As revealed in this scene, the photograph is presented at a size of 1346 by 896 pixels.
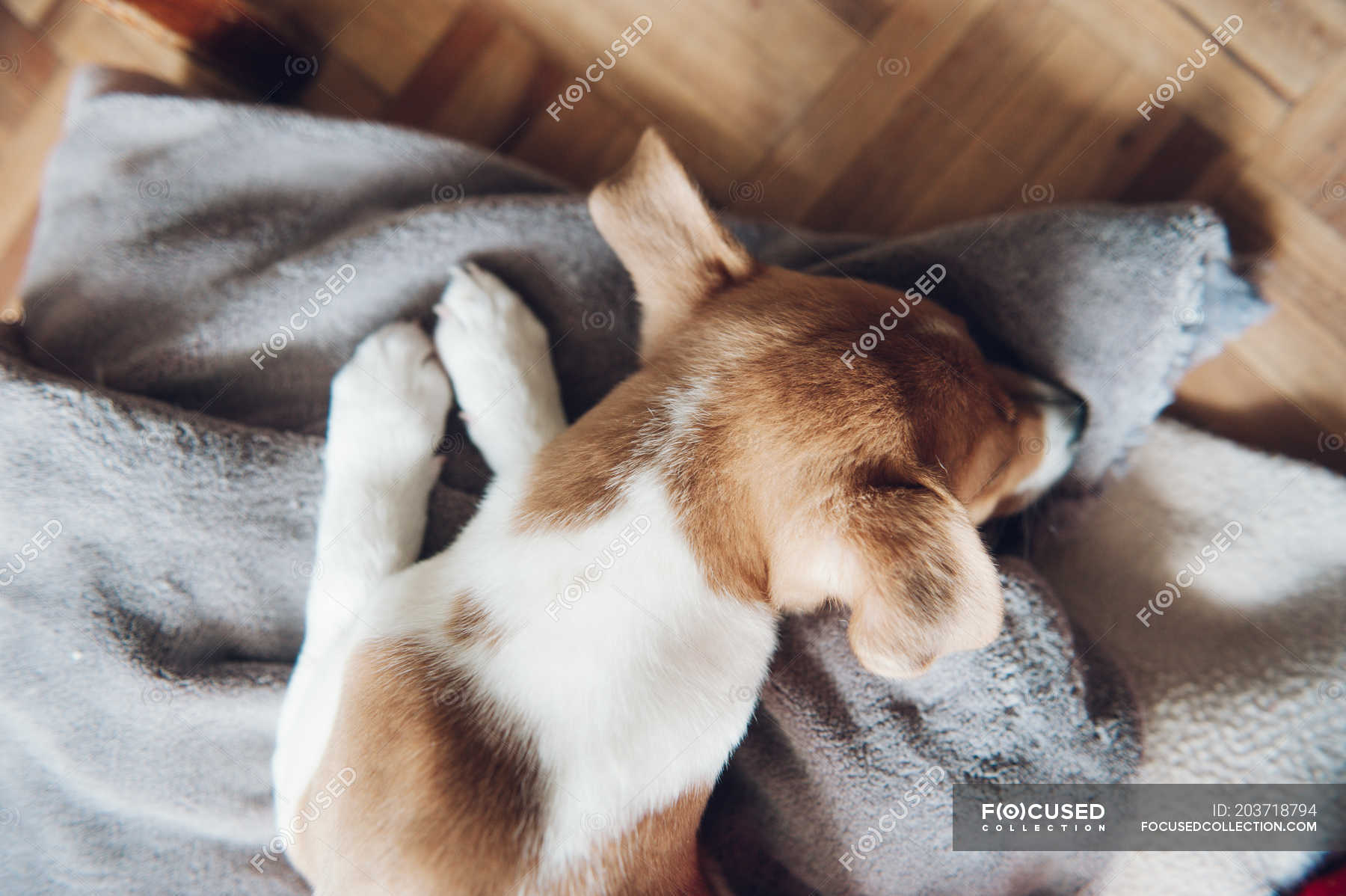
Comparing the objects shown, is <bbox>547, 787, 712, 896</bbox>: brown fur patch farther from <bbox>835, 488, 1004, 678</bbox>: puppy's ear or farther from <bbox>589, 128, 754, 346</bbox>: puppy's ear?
<bbox>589, 128, 754, 346</bbox>: puppy's ear

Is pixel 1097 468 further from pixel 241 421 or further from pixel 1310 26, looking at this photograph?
pixel 241 421

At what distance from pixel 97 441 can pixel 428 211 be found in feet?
2.70

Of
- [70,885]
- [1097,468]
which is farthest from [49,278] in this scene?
[1097,468]

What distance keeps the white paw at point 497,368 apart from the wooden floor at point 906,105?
2.04ft

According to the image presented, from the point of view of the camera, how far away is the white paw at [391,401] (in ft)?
5.23

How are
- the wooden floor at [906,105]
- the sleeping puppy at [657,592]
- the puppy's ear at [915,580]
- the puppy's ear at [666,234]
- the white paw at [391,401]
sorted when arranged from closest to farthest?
1. the puppy's ear at [915,580]
2. the sleeping puppy at [657,592]
3. the puppy's ear at [666,234]
4. the white paw at [391,401]
5. the wooden floor at [906,105]

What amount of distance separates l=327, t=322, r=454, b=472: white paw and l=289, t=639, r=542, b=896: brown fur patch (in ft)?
1.58

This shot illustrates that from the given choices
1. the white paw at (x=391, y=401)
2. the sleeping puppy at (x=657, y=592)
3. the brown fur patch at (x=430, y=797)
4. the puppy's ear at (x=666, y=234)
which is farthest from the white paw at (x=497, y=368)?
the brown fur patch at (x=430, y=797)

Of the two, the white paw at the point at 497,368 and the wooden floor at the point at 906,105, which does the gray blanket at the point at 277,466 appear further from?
the wooden floor at the point at 906,105

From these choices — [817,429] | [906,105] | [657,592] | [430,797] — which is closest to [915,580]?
[817,429]

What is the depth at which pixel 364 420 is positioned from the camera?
1597 millimetres

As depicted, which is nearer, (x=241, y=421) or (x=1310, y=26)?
(x=241, y=421)

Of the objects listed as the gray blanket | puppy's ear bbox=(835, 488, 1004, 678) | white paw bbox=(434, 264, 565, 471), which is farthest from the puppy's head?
the gray blanket

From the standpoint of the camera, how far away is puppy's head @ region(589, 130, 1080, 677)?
110cm
